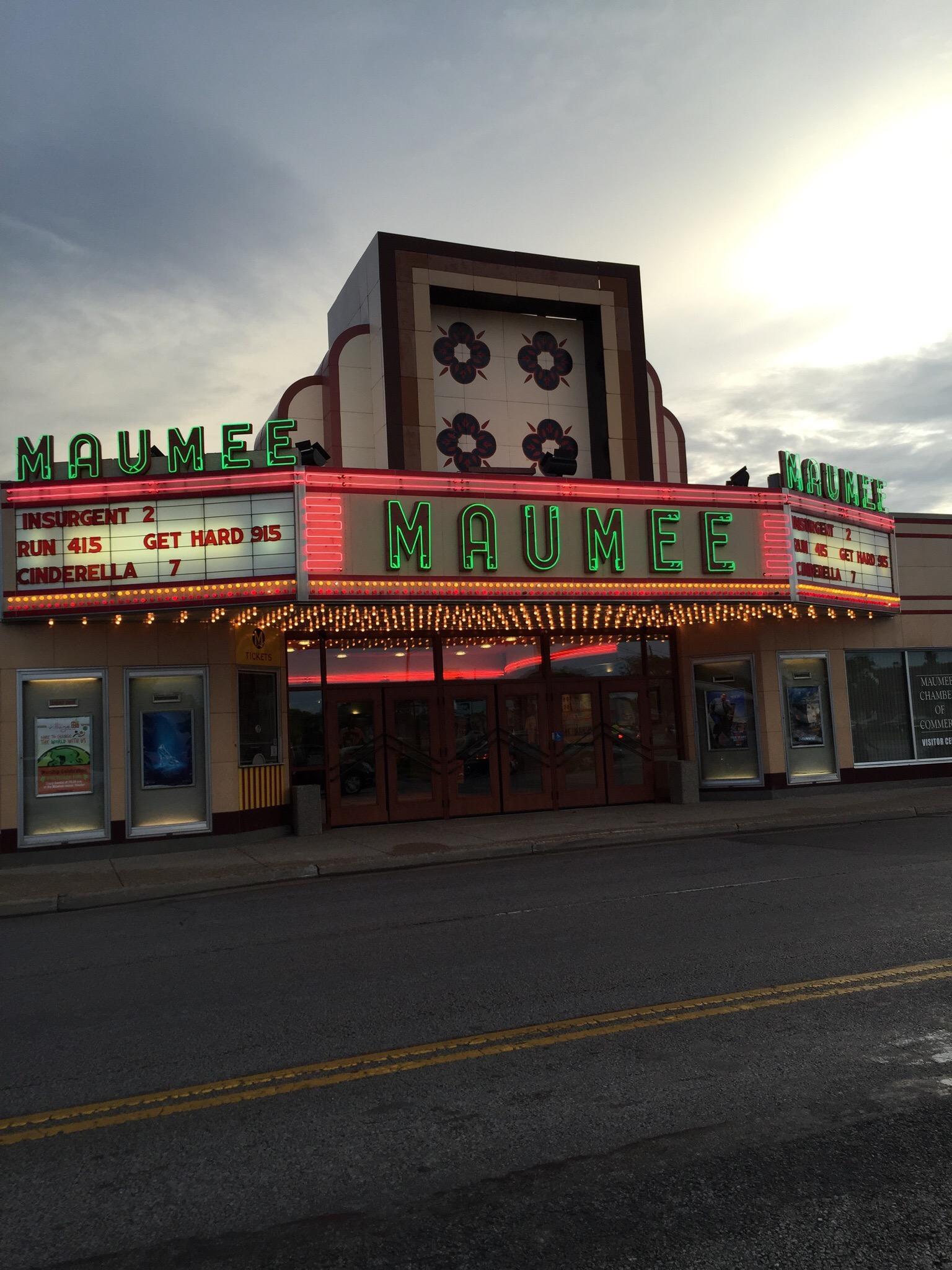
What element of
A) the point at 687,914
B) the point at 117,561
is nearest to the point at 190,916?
the point at 687,914

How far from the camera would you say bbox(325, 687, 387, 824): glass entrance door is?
60.3ft

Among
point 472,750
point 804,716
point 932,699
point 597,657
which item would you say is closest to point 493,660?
point 472,750

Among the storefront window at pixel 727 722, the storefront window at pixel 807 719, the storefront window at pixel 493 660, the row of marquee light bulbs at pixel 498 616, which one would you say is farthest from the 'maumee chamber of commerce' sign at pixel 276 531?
the storefront window at pixel 807 719

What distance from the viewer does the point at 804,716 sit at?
20.9 meters

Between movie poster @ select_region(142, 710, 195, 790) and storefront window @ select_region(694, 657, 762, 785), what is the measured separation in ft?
33.9

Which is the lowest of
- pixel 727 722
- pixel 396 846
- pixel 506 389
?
pixel 396 846

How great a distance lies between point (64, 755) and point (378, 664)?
5749 mm

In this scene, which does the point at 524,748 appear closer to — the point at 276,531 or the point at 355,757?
the point at 355,757

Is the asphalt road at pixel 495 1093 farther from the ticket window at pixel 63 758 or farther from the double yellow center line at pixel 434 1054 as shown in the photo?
the ticket window at pixel 63 758

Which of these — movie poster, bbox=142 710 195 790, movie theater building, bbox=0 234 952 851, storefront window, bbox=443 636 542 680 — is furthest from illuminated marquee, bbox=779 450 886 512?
movie poster, bbox=142 710 195 790

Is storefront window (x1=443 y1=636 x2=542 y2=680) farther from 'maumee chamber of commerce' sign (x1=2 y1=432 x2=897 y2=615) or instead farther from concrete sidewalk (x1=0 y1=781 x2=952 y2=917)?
'maumee chamber of commerce' sign (x1=2 y1=432 x2=897 y2=615)

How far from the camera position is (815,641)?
2105 cm

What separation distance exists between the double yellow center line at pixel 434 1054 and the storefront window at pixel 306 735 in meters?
12.6

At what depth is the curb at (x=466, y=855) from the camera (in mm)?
12328
